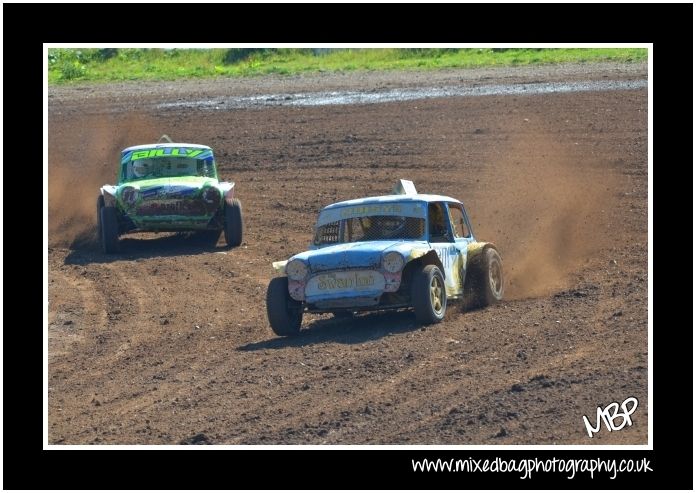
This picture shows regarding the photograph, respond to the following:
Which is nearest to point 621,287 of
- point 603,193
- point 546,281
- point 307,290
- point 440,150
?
point 546,281

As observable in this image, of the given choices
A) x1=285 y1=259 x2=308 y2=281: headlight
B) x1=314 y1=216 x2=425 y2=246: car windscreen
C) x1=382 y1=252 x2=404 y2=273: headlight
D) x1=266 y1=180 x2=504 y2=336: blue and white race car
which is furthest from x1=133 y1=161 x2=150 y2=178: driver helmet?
x1=382 y1=252 x2=404 y2=273: headlight

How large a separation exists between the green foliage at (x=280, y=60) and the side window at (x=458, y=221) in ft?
68.4

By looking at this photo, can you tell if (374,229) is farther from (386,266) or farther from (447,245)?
(386,266)

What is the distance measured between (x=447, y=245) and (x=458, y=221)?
3.18 feet

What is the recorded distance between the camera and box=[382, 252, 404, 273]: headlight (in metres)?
12.9

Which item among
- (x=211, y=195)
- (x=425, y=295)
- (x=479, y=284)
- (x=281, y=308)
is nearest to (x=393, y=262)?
(x=425, y=295)

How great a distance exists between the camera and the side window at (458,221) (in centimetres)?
1471

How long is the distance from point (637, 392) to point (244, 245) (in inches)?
417

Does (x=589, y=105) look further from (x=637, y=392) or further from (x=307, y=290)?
(x=637, y=392)

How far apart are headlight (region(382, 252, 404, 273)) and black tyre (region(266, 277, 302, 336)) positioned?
1.06 m

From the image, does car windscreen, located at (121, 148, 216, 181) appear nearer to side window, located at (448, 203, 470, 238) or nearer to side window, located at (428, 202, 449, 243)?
side window, located at (448, 203, 470, 238)

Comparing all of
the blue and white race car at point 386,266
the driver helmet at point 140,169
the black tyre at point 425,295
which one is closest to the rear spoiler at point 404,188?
the blue and white race car at point 386,266

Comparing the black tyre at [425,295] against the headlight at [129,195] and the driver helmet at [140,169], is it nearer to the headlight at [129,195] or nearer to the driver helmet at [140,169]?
the headlight at [129,195]

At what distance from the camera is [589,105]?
28.2 meters
